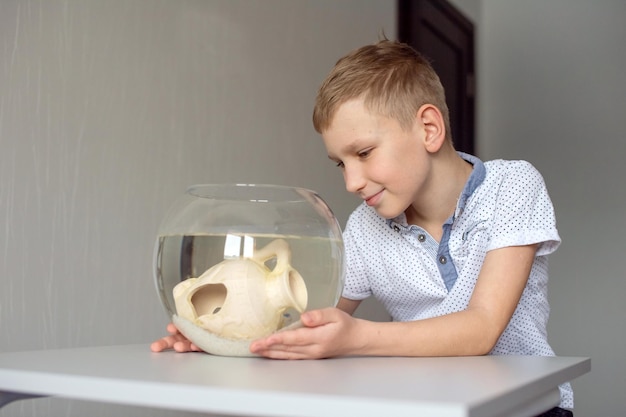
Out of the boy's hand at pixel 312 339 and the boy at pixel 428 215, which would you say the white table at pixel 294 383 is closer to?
the boy's hand at pixel 312 339

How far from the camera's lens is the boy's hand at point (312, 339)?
784mm

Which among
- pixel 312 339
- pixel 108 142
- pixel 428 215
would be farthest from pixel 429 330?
pixel 108 142


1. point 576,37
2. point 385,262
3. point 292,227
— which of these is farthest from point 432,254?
point 576,37

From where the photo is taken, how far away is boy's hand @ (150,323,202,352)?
909 mm

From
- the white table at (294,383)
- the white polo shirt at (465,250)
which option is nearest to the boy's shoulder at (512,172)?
the white polo shirt at (465,250)

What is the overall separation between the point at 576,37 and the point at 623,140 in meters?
0.62

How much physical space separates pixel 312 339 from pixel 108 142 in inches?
37.1

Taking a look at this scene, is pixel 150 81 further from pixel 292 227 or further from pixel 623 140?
pixel 623 140

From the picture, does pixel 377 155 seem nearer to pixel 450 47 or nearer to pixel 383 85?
pixel 383 85

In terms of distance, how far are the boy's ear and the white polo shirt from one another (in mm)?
81

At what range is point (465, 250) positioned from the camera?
125 centimetres

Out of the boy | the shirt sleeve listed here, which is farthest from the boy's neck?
the shirt sleeve

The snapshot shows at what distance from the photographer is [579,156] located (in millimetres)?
3629

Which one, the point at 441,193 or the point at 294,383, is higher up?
the point at 441,193
